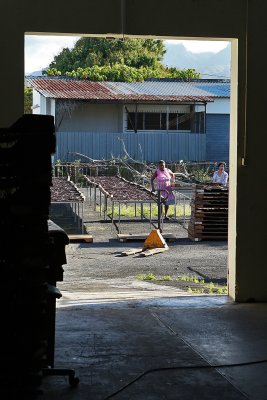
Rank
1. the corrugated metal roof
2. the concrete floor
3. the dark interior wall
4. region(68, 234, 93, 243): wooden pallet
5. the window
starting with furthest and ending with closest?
1. the window
2. the corrugated metal roof
3. region(68, 234, 93, 243): wooden pallet
4. the dark interior wall
5. the concrete floor

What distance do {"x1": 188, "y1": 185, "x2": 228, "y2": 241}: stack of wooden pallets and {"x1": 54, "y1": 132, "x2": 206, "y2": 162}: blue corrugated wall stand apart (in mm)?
15630

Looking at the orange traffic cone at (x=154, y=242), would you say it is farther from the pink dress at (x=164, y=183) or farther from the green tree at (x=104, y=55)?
the green tree at (x=104, y=55)

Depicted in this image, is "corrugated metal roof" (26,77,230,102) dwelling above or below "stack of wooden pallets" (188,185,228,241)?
above

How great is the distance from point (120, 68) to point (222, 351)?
123 feet

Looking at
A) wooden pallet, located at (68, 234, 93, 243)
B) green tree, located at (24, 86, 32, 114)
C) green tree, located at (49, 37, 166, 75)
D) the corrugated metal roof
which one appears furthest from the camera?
green tree, located at (49, 37, 166, 75)

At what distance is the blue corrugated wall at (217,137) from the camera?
122 ft

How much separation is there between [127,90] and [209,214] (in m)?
19.4

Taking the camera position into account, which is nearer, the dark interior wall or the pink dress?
the dark interior wall

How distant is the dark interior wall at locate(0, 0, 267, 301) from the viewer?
8.80 m

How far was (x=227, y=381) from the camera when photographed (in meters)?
6.08

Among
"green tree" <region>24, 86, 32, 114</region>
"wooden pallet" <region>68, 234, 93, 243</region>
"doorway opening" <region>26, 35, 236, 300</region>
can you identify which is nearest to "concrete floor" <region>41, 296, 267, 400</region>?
Result: "green tree" <region>24, 86, 32, 114</region>

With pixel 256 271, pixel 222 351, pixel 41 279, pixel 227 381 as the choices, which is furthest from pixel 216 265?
pixel 41 279

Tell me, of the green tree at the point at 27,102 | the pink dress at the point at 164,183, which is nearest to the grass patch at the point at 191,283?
the green tree at the point at 27,102

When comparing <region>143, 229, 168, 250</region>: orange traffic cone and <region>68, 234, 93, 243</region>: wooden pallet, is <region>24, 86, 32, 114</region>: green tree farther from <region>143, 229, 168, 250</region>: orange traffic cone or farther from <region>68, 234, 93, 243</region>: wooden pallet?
<region>143, 229, 168, 250</region>: orange traffic cone
